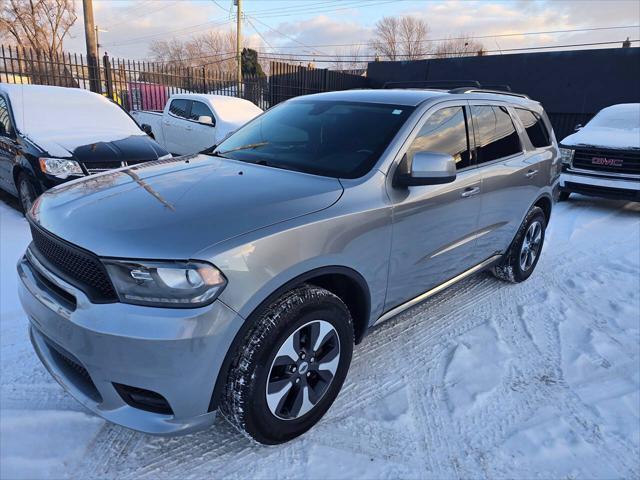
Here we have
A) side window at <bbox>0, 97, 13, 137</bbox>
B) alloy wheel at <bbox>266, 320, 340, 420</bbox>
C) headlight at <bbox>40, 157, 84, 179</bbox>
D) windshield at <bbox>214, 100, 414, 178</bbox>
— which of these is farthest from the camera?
side window at <bbox>0, 97, 13, 137</bbox>

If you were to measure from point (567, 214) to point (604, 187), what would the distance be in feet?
2.93

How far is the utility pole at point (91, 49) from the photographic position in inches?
476

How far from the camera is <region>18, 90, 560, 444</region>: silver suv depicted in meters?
1.87

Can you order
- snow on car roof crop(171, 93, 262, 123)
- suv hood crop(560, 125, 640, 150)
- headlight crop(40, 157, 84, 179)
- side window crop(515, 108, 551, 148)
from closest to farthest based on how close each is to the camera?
side window crop(515, 108, 551, 148) < headlight crop(40, 157, 84, 179) < suv hood crop(560, 125, 640, 150) < snow on car roof crop(171, 93, 262, 123)

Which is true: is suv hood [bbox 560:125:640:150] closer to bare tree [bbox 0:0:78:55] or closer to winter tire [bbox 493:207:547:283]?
winter tire [bbox 493:207:547:283]

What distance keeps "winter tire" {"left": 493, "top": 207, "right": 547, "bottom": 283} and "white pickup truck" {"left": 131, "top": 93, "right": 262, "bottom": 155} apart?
6.26 metres

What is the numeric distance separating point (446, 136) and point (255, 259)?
192 cm

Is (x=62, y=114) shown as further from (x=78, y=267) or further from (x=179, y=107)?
(x=78, y=267)

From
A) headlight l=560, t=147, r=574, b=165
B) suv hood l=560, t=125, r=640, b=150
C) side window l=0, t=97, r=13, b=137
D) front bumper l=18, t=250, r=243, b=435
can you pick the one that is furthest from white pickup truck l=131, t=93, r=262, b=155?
front bumper l=18, t=250, r=243, b=435

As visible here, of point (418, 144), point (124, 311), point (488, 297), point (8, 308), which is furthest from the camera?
point (488, 297)

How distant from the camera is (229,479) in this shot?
2146 mm

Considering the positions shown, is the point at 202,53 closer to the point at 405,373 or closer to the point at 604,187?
the point at 604,187

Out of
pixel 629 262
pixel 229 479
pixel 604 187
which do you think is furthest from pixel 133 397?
pixel 604 187

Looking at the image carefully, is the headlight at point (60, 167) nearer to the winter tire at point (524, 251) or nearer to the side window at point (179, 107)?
the winter tire at point (524, 251)
